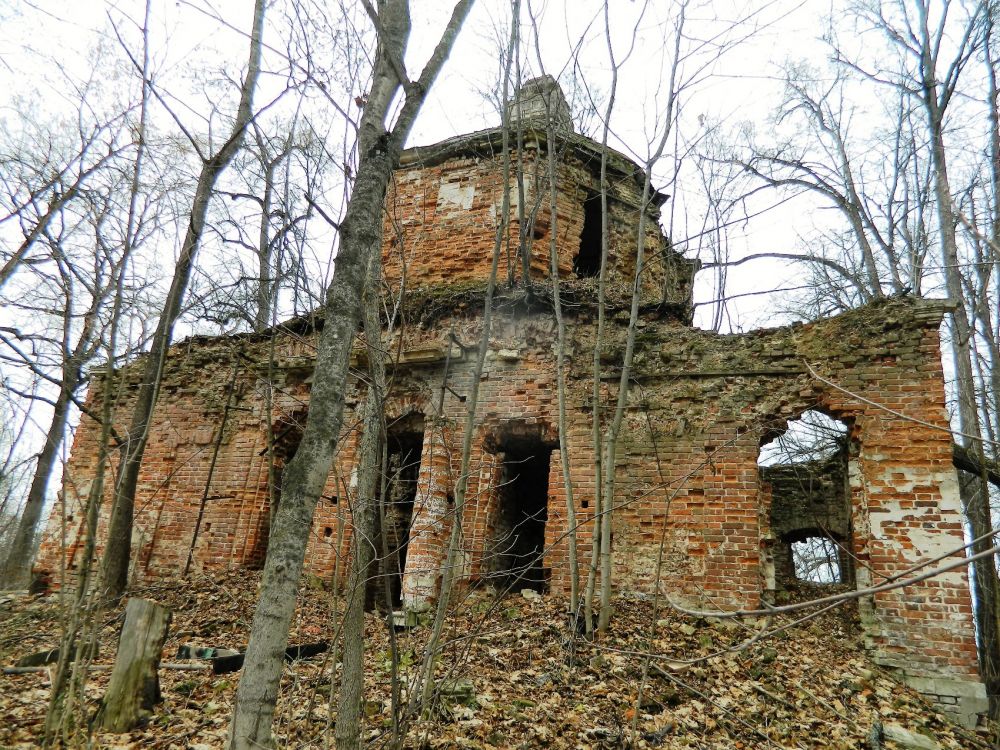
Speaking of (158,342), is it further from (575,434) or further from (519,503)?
(575,434)

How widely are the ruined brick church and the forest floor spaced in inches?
20.1

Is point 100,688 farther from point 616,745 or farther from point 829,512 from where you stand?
point 829,512

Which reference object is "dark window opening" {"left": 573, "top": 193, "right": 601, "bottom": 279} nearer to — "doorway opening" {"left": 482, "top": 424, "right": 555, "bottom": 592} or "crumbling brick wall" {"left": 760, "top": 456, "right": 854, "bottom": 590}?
"doorway opening" {"left": 482, "top": 424, "right": 555, "bottom": 592}

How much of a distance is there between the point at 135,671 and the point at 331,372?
10.3ft

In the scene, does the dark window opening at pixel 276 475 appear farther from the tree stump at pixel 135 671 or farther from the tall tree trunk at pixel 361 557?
the tall tree trunk at pixel 361 557

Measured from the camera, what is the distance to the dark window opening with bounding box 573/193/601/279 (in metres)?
11.8

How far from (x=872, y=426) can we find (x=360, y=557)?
5579 millimetres

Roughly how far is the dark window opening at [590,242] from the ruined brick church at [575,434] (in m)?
0.19

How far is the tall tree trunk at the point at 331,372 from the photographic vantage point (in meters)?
3.21

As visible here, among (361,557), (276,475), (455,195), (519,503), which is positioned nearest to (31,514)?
(276,475)

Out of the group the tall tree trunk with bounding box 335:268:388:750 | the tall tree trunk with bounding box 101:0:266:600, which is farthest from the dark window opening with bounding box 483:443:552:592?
the tall tree trunk with bounding box 101:0:266:600

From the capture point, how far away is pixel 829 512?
1128 centimetres

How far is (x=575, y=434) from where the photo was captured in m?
7.82

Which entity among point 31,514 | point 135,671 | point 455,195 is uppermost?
point 455,195
